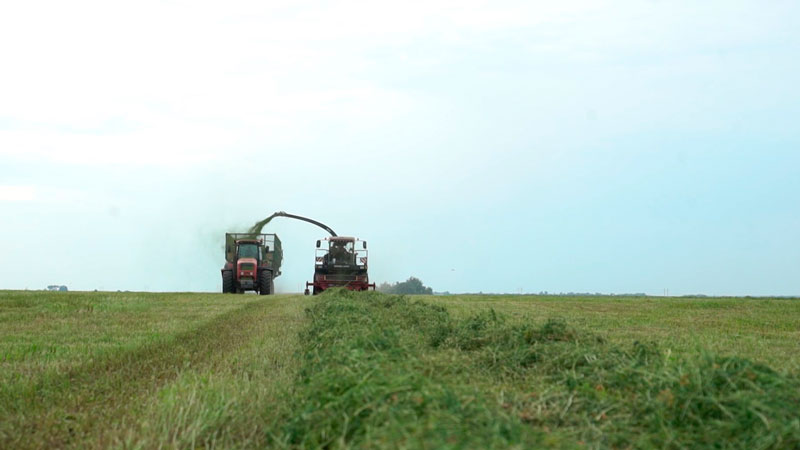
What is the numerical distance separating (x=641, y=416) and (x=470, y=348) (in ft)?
12.5

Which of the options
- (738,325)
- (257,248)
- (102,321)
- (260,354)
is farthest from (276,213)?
(260,354)

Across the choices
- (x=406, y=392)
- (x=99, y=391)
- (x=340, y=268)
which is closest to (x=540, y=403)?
(x=406, y=392)

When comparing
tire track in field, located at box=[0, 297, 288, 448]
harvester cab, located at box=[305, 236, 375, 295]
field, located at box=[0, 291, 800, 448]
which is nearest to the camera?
field, located at box=[0, 291, 800, 448]

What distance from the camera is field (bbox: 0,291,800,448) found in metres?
4.71

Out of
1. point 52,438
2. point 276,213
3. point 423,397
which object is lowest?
point 52,438

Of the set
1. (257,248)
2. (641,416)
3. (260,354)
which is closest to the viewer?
(641,416)

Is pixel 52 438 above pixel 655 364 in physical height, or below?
below

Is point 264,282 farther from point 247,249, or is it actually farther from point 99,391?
point 99,391

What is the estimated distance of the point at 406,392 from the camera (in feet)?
16.4

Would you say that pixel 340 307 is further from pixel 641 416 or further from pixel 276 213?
pixel 276 213

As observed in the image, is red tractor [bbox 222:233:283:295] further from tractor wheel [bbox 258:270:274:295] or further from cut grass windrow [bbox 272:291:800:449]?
cut grass windrow [bbox 272:291:800:449]

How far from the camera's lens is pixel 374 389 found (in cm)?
502

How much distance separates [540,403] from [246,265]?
32367 millimetres

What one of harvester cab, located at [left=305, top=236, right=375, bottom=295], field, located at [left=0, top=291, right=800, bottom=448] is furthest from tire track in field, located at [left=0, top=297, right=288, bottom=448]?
harvester cab, located at [left=305, top=236, right=375, bottom=295]
